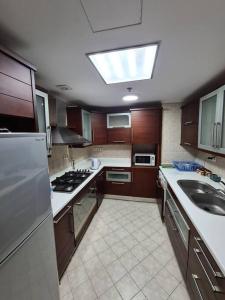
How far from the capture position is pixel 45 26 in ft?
2.69

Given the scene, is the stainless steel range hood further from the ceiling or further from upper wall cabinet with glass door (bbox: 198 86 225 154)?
upper wall cabinet with glass door (bbox: 198 86 225 154)

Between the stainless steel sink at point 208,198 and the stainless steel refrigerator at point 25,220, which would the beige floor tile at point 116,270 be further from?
the stainless steel sink at point 208,198

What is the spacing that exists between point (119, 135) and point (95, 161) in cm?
82

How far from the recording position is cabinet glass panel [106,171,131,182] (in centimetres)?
314

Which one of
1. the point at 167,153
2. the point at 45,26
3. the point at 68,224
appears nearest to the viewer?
the point at 45,26

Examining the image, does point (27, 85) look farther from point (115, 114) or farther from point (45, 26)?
point (115, 114)

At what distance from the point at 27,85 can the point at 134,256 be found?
2.16m

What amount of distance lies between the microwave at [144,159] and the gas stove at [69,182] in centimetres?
119

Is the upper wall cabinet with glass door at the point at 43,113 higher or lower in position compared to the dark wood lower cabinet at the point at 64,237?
higher

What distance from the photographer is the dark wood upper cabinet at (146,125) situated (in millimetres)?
2893

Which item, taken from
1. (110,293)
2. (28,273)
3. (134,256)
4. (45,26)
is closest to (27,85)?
(45,26)

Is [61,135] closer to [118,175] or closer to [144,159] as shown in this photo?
[118,175]

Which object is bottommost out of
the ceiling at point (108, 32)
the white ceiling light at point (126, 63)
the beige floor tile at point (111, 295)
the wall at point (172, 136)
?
the beige floor tile at point (111, 295)

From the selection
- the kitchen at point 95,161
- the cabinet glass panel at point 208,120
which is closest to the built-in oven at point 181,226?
the kitchen at point 95,161
